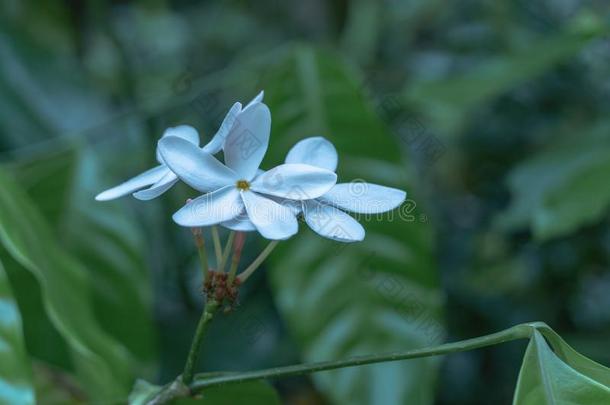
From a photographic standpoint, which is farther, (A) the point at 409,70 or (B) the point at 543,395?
(A) the point at 409,70

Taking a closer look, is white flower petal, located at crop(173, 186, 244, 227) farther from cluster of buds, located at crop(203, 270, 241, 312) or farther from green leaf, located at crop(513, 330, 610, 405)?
green leaf, located at crop(513, 330, 610, 405)

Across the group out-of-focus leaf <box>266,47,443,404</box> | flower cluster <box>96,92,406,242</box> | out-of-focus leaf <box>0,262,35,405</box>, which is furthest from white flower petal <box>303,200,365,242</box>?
out-of-focus leaf <box>266,47,443,404</box>

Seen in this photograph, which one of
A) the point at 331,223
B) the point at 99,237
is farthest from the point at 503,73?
the point at 331,223

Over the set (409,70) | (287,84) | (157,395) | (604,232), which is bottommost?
(157,395)

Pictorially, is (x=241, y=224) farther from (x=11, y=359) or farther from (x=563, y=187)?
(x=563, y=187)

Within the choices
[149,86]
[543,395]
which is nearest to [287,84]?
[543,395]

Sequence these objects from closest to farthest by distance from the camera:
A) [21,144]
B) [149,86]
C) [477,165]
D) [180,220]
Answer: [180,220] → [21,144] → [477,165] → [149,86]

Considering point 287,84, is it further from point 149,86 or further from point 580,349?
point 149,86

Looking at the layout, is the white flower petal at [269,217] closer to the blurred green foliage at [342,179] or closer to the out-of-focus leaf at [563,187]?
the blurred green foliage at [342,179]
